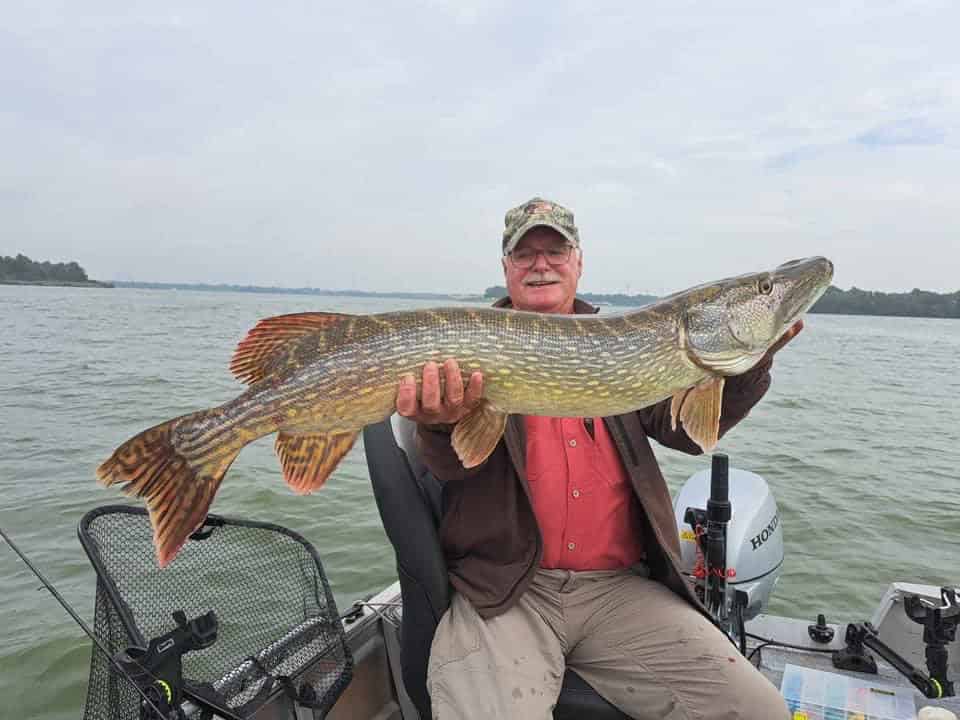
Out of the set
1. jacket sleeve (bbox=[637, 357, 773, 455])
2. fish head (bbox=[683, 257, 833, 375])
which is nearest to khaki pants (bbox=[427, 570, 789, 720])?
jacket sleeve (bbox=[637, 357, 773, 455])

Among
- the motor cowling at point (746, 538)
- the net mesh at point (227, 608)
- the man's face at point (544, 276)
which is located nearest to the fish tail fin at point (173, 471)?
the net mesh at point (227, 608)

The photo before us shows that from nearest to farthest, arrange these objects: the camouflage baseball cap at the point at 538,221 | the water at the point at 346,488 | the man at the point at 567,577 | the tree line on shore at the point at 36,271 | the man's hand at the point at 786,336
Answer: the man at the point at 567,577
the man's hand at the point at 786,336
the camouflage baseball cap at the point at 538,221
the water at the point at 346,488
the tree line on shore at the point at 36,271

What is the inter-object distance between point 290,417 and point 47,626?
3.60 m

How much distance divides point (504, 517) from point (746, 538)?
1.68m

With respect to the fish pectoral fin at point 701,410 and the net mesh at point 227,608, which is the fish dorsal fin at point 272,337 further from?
the fish pectoral fin at point 701,410

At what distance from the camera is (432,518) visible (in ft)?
7.70

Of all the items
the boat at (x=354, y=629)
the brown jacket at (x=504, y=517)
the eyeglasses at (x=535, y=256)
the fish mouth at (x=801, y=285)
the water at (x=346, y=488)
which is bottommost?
the water at (x=346, y=488)

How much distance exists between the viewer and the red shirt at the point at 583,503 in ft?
7.77

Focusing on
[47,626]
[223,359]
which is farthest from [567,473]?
[223,359]

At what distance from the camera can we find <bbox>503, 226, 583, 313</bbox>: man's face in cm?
295

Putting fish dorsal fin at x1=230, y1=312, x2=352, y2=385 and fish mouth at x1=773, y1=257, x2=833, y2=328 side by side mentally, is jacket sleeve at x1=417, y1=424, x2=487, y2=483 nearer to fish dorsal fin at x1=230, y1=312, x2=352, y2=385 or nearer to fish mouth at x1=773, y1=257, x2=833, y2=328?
fish dorsal fin at x1=230, y1=312, x2=352, y2=385

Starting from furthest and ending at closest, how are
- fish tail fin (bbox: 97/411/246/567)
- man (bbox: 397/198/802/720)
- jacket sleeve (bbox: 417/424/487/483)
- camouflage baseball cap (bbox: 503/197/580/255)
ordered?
1. camouflage baseball cap (bbox: 503/197/580/255)
2. jacket sleeve (bbox: 417/424/487/483)
3. man (bbox: 397/198/802/720)
4. fish tail fin (bbox: 97/411/246/567)

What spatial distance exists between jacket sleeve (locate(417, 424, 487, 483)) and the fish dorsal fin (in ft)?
1.65

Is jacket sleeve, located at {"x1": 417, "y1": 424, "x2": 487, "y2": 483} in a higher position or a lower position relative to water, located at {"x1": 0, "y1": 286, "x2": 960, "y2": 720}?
higher
